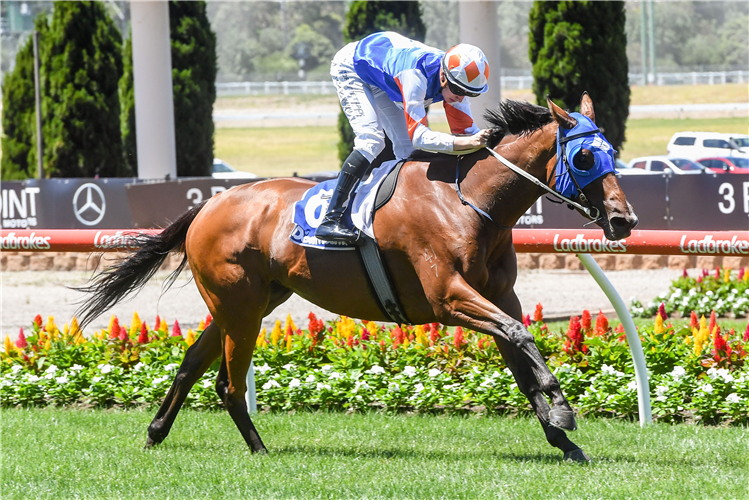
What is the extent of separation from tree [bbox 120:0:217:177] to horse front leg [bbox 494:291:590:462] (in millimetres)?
14366

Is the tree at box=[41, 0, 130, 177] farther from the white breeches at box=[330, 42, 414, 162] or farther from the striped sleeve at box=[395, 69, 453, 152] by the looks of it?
the striped sleeve at box=[395, 69, 453, 152]

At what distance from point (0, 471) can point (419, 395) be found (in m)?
2.52

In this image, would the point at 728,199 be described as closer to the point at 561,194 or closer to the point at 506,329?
the point at 561,194

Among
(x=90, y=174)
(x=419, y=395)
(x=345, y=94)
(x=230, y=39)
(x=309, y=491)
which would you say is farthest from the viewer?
(x=230, y=39)

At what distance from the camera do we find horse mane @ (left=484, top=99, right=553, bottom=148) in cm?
465

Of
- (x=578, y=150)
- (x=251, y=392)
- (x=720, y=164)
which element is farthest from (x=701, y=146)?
(x=578, y=150)

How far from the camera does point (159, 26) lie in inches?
534

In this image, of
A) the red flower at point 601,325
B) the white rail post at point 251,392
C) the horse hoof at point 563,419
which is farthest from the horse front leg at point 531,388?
the white rail post at point 251,392

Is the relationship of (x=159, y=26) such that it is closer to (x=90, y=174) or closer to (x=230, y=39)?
(x=90, y=174)

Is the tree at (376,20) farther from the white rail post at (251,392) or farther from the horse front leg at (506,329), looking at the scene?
the horse front leg at (506,329)

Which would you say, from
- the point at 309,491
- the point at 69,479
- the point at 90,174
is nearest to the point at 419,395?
the point at 309,491

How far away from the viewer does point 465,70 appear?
179 inches

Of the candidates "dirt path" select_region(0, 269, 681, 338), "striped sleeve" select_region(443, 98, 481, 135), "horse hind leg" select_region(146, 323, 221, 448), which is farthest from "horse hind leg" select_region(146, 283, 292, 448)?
"dirt path" select_region(0, 269, 681, 338)

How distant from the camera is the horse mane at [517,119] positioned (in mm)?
4648
